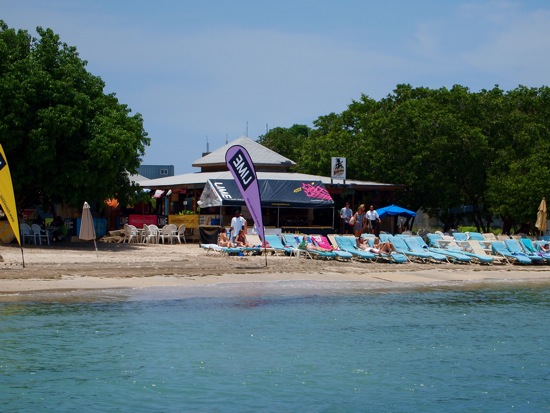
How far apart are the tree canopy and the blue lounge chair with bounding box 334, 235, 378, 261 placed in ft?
41.0

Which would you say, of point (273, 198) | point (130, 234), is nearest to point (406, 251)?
point (273, 198)

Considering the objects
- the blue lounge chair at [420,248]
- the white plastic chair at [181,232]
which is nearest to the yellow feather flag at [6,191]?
the blue lounge chair at [420,248]

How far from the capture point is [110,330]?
1602 centimetres

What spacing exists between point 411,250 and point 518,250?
4.47 metres

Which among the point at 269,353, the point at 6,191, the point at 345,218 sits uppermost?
the point at 6,191

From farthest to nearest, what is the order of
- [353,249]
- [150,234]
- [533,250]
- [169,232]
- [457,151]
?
[457,151], [169,232], [150,234], [533,250], [353,249]

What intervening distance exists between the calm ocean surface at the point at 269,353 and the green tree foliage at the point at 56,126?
10.8 meters

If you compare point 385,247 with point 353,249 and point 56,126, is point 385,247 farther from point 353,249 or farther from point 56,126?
point 56,126

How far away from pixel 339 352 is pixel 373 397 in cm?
281

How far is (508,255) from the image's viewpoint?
2933 centimetres

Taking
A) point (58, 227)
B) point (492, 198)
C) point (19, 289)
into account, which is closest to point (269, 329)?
point (19, 289)

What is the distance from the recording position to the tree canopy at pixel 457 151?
39688 millimetres

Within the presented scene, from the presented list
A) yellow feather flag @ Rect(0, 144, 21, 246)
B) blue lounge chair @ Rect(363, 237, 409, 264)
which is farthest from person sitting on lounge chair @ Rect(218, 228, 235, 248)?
yellow feather flag @ Rect(0, 144, 21, 246)

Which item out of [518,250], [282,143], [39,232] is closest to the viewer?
[518,250]
